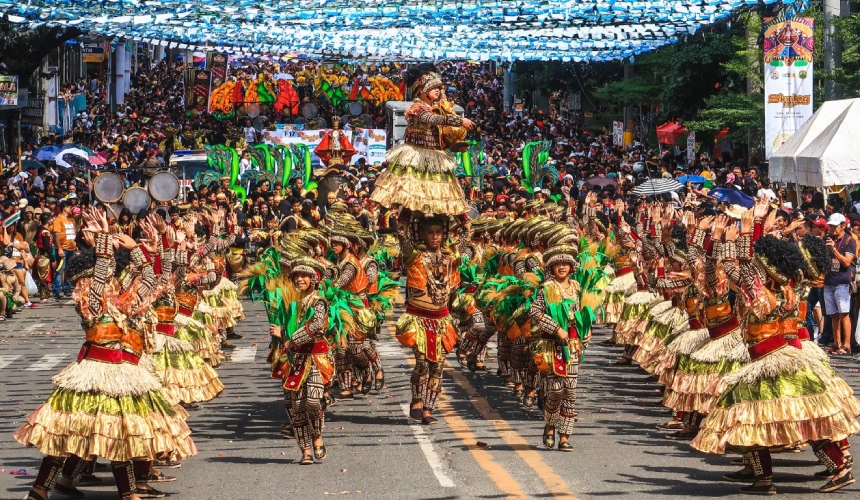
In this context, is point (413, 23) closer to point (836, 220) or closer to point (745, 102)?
point (745, 102)

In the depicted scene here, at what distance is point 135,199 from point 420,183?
49.4 feet

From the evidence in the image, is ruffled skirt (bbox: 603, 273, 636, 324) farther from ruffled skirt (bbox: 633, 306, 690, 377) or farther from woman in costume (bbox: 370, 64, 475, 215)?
woman in costume (bbox: 370, 64, 475, 215)

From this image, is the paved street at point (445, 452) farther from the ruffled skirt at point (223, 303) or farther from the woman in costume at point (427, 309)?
the ruffled skirt at point (223, 303)

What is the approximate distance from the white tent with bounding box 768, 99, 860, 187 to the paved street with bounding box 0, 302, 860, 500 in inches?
258

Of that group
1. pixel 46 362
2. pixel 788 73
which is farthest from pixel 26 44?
pixel 46 362

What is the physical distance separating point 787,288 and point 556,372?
2.37 metres

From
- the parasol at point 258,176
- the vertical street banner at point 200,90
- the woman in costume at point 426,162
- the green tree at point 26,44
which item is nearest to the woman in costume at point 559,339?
the woman in costume at point 426,162

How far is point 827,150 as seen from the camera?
24.3 metres

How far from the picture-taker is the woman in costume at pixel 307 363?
12242mm

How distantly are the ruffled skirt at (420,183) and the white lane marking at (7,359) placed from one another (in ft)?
24.4

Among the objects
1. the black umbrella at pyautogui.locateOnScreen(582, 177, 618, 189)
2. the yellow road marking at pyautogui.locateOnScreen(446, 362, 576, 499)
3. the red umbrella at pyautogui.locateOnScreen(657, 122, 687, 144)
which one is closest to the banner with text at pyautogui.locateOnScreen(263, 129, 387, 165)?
the red umbrella at pyautogui.locateOnScreen(657, 122, 687, 144)

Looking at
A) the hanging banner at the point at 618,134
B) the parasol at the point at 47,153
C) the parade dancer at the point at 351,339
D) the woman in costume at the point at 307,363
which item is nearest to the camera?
the woman in costume at the point at 307,363

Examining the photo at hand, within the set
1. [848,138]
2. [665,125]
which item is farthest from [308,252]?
[665,125]

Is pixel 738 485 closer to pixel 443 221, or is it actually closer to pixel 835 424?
pixel 835 424
